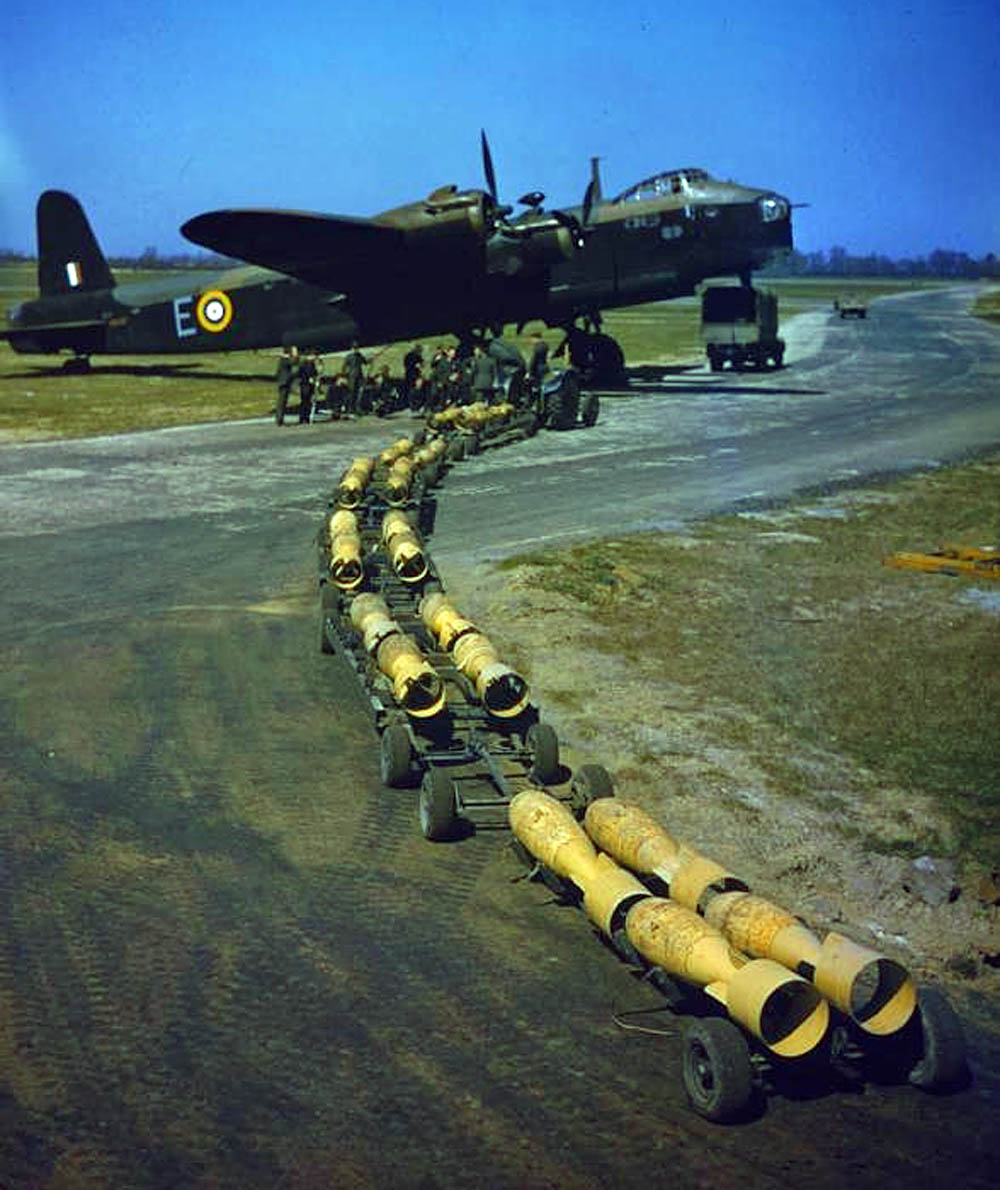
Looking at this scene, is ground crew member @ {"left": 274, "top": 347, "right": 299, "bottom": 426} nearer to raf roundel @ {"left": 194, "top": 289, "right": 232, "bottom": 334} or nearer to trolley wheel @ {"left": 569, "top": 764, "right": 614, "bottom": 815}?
raf roundel @ {"left": 194, "top": 289, "right": 232, "bottom": 334}

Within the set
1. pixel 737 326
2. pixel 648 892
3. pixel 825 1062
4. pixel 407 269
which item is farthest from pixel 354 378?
pixel 825 1062

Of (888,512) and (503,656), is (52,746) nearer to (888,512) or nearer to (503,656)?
(503,656)

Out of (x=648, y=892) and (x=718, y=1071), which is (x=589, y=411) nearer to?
(x=648, y=892)

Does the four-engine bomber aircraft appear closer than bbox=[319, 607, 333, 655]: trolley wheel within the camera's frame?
No

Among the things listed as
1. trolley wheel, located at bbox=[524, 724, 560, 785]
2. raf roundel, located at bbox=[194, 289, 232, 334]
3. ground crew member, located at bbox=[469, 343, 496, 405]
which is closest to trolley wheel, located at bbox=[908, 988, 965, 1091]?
trolley wheel, located at bbox=[524, 724, 560, 785]

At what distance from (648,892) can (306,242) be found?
2780 cm

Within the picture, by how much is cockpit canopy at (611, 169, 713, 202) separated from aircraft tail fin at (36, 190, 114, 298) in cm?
1924

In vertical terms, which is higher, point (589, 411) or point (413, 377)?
point (413, 377)

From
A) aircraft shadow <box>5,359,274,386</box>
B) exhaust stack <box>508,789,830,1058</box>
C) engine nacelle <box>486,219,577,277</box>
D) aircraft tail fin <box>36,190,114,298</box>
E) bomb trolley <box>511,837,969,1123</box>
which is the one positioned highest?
aircraft tail fin <box>36,190,114,298</box>

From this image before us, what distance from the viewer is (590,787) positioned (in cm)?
912

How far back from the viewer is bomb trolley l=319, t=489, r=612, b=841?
30.0 ft

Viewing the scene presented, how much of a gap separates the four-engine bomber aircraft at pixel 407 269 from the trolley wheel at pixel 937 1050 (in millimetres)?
27570

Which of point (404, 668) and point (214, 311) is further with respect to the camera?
point (214, 311)

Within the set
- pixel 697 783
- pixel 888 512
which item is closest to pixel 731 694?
pixel 697 783
